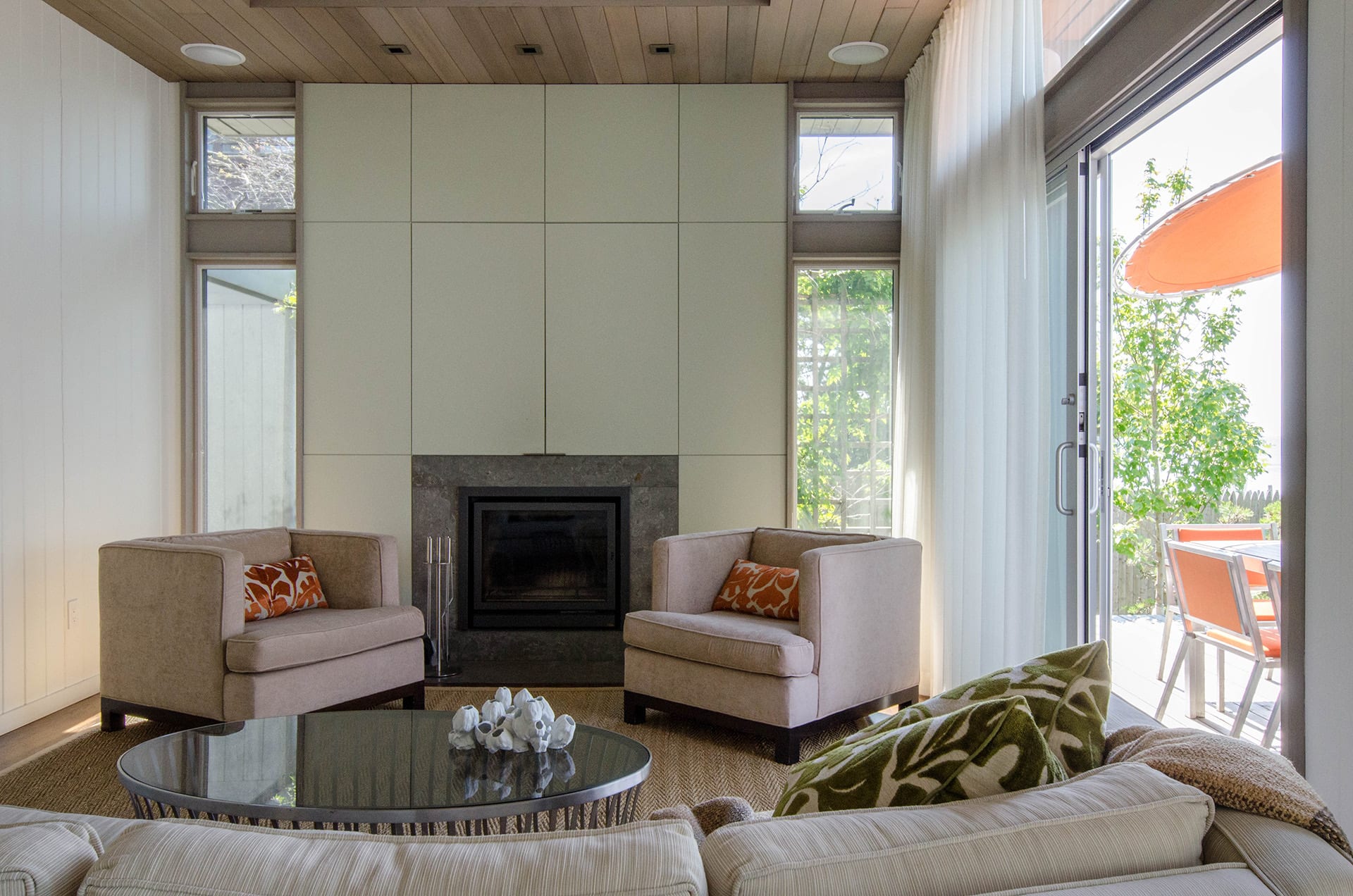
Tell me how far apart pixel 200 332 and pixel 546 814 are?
352 centimetres

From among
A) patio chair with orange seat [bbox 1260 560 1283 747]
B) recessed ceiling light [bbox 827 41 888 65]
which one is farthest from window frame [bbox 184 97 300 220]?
patio chair with orange seat [bbox 1260 560 1283 747]

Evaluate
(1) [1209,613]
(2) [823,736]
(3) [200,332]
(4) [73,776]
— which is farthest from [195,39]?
(1) [1209,613]

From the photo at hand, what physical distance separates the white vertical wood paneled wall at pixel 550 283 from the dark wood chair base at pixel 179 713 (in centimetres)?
130

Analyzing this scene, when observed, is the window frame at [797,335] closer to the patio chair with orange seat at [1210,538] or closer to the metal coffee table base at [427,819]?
the patio chair with orange seat at [1210,538]

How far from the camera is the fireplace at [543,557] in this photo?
193 inches

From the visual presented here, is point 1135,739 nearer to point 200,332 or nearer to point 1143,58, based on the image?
point 1143,58

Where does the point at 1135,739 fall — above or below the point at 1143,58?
below

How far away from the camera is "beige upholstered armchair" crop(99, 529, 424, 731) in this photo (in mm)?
3424

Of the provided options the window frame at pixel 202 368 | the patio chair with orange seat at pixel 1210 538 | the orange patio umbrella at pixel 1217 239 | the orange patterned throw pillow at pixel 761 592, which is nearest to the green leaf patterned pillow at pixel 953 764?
the patio chair with orange seat at pixel 1210 538

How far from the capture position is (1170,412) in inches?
111

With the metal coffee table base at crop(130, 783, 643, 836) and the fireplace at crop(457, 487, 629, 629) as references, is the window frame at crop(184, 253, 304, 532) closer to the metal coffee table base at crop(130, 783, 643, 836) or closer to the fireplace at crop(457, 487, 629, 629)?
the fireplace at crop(457, 487, 629, 629)

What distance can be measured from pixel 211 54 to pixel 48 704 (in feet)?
9.78

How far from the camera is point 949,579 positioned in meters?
3.99

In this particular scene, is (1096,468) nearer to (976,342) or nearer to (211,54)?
(976,342)
